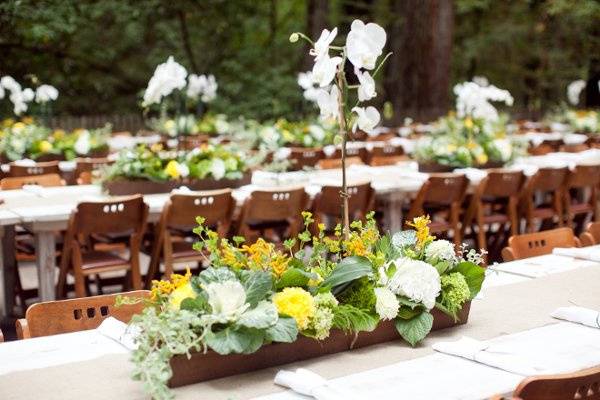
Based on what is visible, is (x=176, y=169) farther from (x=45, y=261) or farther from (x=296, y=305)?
(x=296, y=305)

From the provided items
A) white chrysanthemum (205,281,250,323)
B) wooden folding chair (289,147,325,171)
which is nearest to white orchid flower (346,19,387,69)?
white chrysanthemum (205,281,250,323)

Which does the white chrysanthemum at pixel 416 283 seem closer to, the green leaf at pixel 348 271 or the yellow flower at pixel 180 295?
the green leaf at pixel 348 271

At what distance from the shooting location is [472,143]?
861 cm

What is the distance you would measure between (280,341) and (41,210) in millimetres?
3684

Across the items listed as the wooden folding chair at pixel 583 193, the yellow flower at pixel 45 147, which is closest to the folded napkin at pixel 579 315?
the wooden folding chair at pixel 583 193

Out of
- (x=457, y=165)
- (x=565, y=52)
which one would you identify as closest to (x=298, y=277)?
(x=457, y=165)

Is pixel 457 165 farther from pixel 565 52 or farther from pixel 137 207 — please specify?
pixel 565 52

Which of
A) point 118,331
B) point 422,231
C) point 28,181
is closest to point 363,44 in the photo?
point 422,231

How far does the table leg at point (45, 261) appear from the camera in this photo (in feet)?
20.1

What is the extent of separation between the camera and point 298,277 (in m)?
2.88

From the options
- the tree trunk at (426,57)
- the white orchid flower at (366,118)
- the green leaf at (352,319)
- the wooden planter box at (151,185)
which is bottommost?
the green leaf at (352,319)

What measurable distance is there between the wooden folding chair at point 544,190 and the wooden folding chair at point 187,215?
2.88 m

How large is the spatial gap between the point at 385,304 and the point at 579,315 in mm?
726

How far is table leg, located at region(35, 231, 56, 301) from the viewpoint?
612cm
